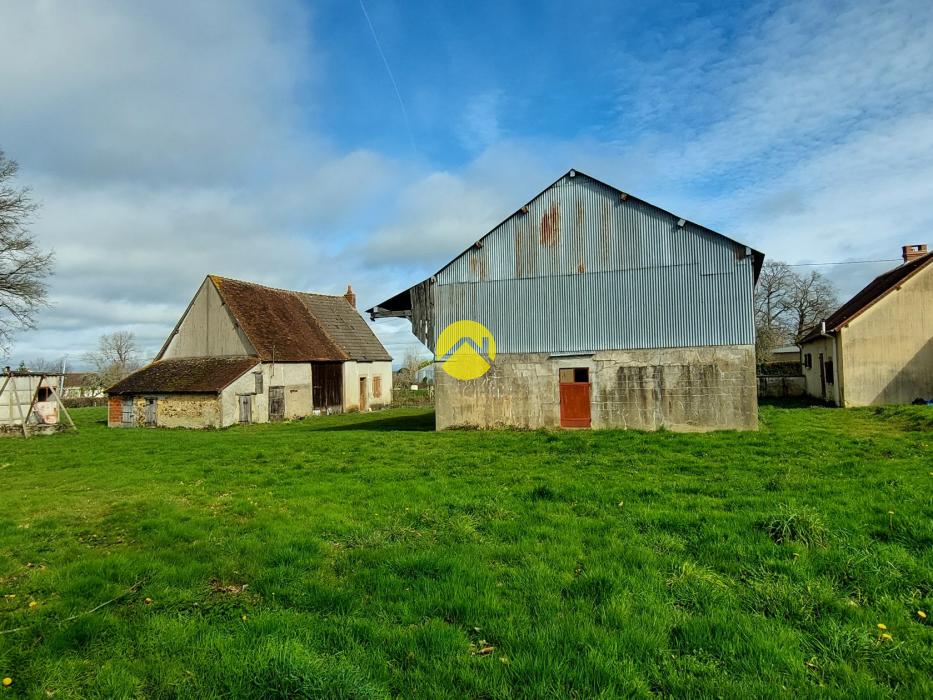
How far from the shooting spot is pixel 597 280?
18.2 metres

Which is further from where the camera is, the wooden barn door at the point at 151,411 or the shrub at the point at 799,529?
the wooden barn door at the point at 151,411

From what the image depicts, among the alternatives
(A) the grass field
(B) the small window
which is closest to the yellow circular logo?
(B) the small window

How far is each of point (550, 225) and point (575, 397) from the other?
6.11m

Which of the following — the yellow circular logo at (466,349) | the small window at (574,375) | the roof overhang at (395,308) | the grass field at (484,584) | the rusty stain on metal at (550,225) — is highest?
the rusty stain on metal at (550,225)

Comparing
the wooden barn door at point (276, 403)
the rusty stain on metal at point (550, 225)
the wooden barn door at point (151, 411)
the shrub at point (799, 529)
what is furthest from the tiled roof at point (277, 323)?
the shrub at point (799, 529)

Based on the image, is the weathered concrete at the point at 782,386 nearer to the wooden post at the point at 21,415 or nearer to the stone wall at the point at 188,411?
the stone wall at the point at 188,411

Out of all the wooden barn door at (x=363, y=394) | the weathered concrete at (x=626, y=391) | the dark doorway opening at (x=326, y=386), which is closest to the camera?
the weathered concrete at (x=626, y=391)

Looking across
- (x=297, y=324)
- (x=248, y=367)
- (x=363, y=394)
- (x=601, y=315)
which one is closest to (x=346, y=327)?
Answer: (x=297, y=324)

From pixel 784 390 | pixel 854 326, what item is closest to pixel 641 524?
pixel 854 326

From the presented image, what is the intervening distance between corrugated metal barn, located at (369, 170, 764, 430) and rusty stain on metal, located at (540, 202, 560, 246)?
0.05 m

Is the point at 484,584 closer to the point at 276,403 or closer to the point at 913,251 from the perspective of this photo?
the point at 276,403

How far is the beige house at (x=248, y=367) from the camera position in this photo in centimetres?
2792

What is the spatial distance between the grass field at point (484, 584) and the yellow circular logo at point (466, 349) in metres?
8.87

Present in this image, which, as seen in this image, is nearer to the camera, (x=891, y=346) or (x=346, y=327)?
(x=891, y=346)
